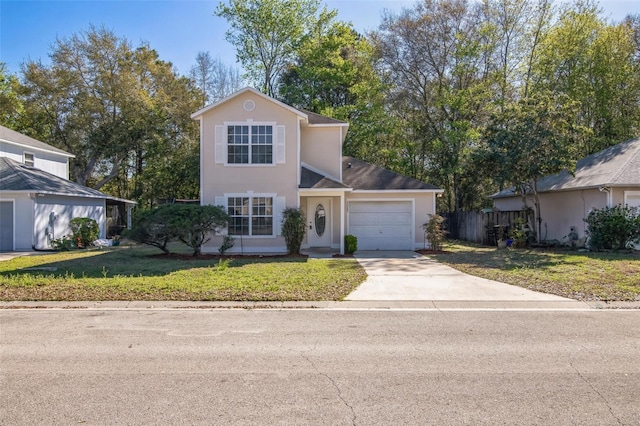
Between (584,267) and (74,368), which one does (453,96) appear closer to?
(584,267)

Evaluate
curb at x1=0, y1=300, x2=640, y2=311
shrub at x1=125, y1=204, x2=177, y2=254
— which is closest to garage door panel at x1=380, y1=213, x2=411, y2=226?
shrub at x1=125, y1=204, x2=177, y2=254

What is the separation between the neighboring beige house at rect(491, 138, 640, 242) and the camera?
18688mm

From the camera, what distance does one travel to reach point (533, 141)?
19.1 m

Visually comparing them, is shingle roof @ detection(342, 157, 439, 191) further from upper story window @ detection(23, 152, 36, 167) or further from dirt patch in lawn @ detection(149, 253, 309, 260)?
upper story window @ detection(23, 152, 36, 167)

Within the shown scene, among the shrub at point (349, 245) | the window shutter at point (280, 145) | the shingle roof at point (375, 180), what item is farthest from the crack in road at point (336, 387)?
the shingle roof at point (375, 180)

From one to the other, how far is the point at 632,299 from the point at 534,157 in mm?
11310

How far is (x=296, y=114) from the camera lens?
1847cm

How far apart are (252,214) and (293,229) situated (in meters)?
2.25

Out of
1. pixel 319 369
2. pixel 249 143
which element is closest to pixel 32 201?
pixel 249 143

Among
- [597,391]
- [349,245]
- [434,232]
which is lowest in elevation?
[597,391]

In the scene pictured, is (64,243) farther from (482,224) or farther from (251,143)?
(482,224)

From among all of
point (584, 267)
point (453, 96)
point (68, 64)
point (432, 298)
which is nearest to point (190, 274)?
point (432, 298)

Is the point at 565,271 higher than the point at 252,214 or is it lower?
lower

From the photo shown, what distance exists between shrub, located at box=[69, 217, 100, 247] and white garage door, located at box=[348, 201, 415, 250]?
499 inches
